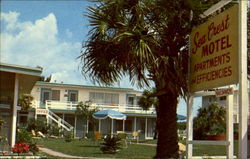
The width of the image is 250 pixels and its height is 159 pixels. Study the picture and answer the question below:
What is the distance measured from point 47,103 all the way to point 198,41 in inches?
1449

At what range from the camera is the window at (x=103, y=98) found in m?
49.9

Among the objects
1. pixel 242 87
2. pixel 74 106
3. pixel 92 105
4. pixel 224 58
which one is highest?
pixel 224 58

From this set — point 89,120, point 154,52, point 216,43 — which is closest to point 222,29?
point 216,43

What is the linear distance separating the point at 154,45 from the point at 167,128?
2397mm

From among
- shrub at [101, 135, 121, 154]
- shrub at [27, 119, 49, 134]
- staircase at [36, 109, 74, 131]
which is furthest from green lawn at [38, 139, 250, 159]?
staircase at [36, 109, 74, 131]

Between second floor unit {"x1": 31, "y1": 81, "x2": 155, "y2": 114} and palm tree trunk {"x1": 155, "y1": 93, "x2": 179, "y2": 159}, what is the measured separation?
34558 mm

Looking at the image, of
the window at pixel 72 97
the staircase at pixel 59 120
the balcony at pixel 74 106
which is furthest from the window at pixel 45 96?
the staircase at pixel 59 120

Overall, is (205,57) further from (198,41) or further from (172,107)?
(172,107)

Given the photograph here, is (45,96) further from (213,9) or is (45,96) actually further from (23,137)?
(213,9)

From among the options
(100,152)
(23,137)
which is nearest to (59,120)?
(100,152)

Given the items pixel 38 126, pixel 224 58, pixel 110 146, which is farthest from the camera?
pixel 38 126

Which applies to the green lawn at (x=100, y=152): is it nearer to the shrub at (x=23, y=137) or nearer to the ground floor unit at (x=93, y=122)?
the shrub at (x=23, y=137)

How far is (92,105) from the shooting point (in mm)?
46531

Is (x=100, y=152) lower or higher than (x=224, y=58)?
lower
